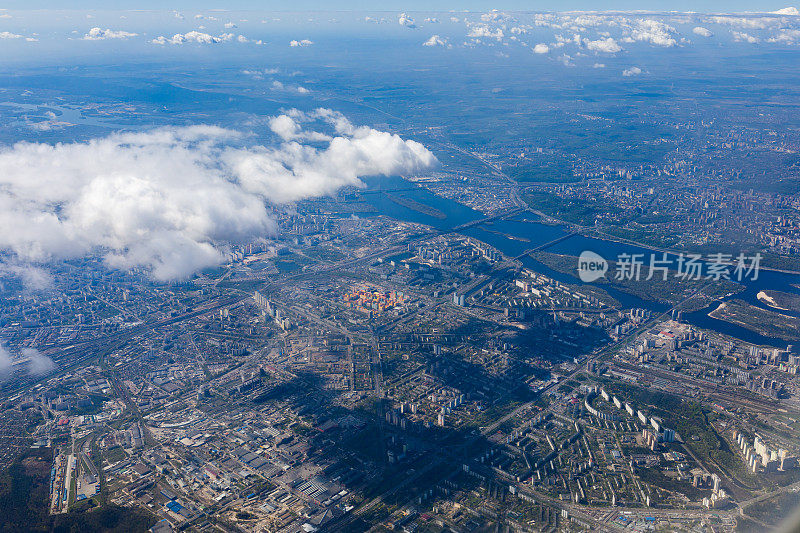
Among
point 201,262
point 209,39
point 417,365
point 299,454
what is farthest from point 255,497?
point 209,39

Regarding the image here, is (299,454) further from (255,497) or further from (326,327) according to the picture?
(326,327)

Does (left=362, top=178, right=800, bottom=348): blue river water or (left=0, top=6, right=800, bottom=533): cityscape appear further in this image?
(left=362, top=178, right=800, bottom=348): blue river water

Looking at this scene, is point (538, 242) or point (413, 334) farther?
point (538, 242)

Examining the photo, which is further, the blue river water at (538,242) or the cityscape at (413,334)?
the blue river water at (538,242)
